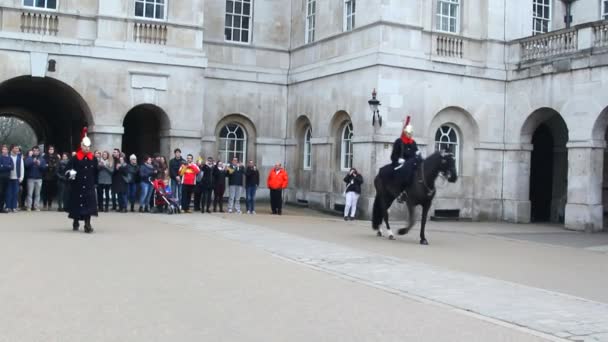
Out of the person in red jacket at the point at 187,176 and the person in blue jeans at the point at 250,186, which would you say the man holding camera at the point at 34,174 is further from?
the person in blue jeans at the point at 250,186

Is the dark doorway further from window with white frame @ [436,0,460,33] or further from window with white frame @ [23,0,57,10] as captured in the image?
window with white frame @ [23,0,57,10]

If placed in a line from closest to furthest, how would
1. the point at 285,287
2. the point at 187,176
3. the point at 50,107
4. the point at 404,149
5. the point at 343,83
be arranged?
the point at 285,287 → the point at 404,149 → the point at 187,176 → the point at 343,83 → the point at 50,107

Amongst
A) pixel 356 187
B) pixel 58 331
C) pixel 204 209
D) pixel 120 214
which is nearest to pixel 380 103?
pixel 356 187

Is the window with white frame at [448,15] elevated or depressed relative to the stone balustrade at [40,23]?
elevated

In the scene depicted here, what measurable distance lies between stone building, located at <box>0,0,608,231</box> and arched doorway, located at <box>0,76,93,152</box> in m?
0.23

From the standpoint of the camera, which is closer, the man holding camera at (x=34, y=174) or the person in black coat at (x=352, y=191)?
the man holding camera at (x=34, y=174)

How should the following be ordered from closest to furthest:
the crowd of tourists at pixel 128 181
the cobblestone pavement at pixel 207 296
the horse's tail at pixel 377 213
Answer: the cobblestone pavement at pixel 207 296 → the horse's tail at pixel 377 213 → the crowd of tourists at pixel 128 181

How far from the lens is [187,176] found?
2178 centimetres

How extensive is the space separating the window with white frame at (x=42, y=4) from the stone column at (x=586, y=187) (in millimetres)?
16491

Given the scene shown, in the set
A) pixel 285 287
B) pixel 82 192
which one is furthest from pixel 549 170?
pixel 285 287

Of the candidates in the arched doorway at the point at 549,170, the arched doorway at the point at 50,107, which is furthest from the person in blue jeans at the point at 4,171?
the arched doorway at the point at 549,170

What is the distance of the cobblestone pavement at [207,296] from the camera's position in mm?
7059

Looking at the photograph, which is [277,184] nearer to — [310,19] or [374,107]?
[374,107]

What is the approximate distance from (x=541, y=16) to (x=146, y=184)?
1511 cm
